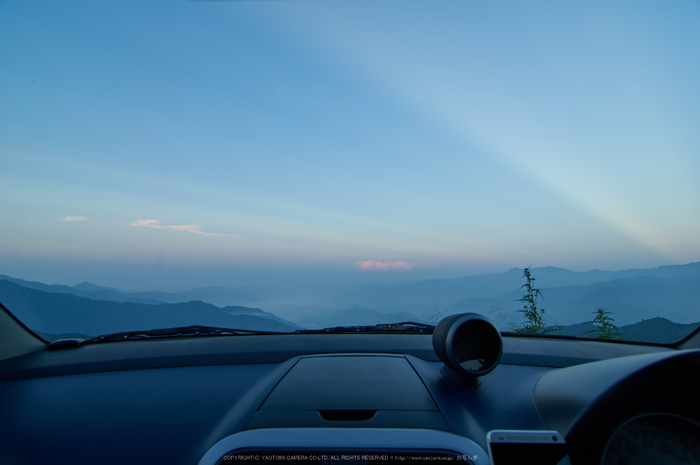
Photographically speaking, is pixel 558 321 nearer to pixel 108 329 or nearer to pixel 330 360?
pixel 330 360

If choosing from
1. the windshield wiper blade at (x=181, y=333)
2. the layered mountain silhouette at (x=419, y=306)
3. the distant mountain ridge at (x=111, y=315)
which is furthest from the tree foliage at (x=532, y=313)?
the windshield wiper blade at (x=181, y=333)

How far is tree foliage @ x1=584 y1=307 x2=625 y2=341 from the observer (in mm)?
3715

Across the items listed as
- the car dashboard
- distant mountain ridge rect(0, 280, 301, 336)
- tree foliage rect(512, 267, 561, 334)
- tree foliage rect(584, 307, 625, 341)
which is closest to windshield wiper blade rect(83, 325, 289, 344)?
distant mountain ridge rect(0, 280, 301, 336)

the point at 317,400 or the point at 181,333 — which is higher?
the point at 181,333

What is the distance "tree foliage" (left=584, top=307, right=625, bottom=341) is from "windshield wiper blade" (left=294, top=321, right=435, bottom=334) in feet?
5.78

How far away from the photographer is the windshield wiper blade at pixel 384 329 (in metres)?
3.88

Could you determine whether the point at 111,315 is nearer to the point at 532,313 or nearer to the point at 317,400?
the point at 317,400

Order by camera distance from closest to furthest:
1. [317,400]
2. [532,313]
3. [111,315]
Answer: [317,400]
[532,313]
[111,315]

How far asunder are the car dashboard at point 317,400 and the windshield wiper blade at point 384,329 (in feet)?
0.58

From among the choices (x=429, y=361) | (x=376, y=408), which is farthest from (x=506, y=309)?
(x=376, y=408)

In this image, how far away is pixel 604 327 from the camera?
3.76 m

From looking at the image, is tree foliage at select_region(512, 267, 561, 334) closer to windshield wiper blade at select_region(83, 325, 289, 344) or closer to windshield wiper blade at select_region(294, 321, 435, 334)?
windshield wiper blade at select_region(294, 321, 435, 334)

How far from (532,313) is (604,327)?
0.69 metres

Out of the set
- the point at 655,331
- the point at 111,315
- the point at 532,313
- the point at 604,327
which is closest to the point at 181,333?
the point at 111,315
